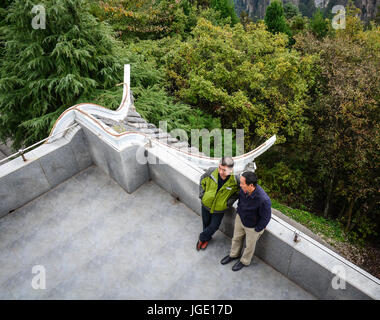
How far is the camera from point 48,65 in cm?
857

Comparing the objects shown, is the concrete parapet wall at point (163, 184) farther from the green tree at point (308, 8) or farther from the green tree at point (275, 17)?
the green tree at point (308, 8)

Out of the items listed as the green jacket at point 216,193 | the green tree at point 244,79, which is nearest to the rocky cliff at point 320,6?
the green tree at point 244,79

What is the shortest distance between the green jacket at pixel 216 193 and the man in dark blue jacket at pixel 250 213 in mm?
218

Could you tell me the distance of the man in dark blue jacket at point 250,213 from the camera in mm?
3446

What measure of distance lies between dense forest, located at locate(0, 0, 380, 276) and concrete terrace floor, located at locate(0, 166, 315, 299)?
163 inches

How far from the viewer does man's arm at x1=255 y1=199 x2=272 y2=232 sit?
3.47 m

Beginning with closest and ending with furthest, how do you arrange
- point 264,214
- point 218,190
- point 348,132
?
point 264,214 < point 218,190 < point 348,132

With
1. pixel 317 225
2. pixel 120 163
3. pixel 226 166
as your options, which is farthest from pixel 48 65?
pixel 317 225

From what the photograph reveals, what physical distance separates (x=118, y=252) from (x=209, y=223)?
59.4 inches

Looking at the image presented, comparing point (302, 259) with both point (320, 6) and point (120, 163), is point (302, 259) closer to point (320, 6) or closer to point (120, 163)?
point (120, 163)
